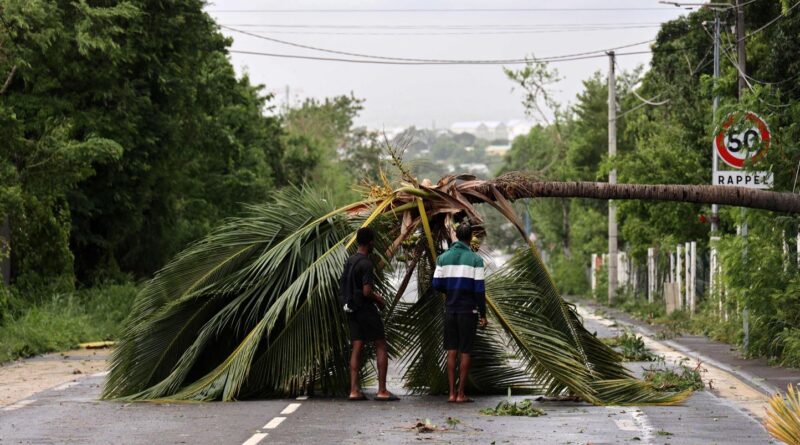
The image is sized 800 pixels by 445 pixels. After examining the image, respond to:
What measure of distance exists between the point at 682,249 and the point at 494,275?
20031 mm

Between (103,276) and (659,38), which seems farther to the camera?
(659,38)

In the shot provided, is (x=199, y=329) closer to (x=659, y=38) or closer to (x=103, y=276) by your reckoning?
(x=103, y=276)

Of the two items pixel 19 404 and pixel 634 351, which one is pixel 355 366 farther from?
pixel 634 351

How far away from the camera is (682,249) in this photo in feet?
114

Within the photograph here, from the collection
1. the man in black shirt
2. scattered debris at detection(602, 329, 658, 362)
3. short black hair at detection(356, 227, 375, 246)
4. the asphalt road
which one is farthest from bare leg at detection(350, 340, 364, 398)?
scattered debris at detection(602, 329, 658, 362)

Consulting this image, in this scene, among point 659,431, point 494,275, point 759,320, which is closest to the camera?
point 659,431

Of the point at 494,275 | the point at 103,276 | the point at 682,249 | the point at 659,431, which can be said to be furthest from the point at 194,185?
the point at 659,431

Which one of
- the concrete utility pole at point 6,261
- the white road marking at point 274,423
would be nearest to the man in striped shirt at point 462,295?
the white road marking at point 274,423

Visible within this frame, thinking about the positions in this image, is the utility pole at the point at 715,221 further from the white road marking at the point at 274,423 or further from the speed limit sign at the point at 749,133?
the white road marking at the point at 274,423

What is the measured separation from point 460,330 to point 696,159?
21.7m

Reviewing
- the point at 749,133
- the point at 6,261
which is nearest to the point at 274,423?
the point at 749,133

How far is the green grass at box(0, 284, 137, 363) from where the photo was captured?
77.6ft

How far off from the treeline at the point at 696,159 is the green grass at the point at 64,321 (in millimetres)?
9772

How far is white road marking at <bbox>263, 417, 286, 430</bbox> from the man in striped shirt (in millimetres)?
2173
